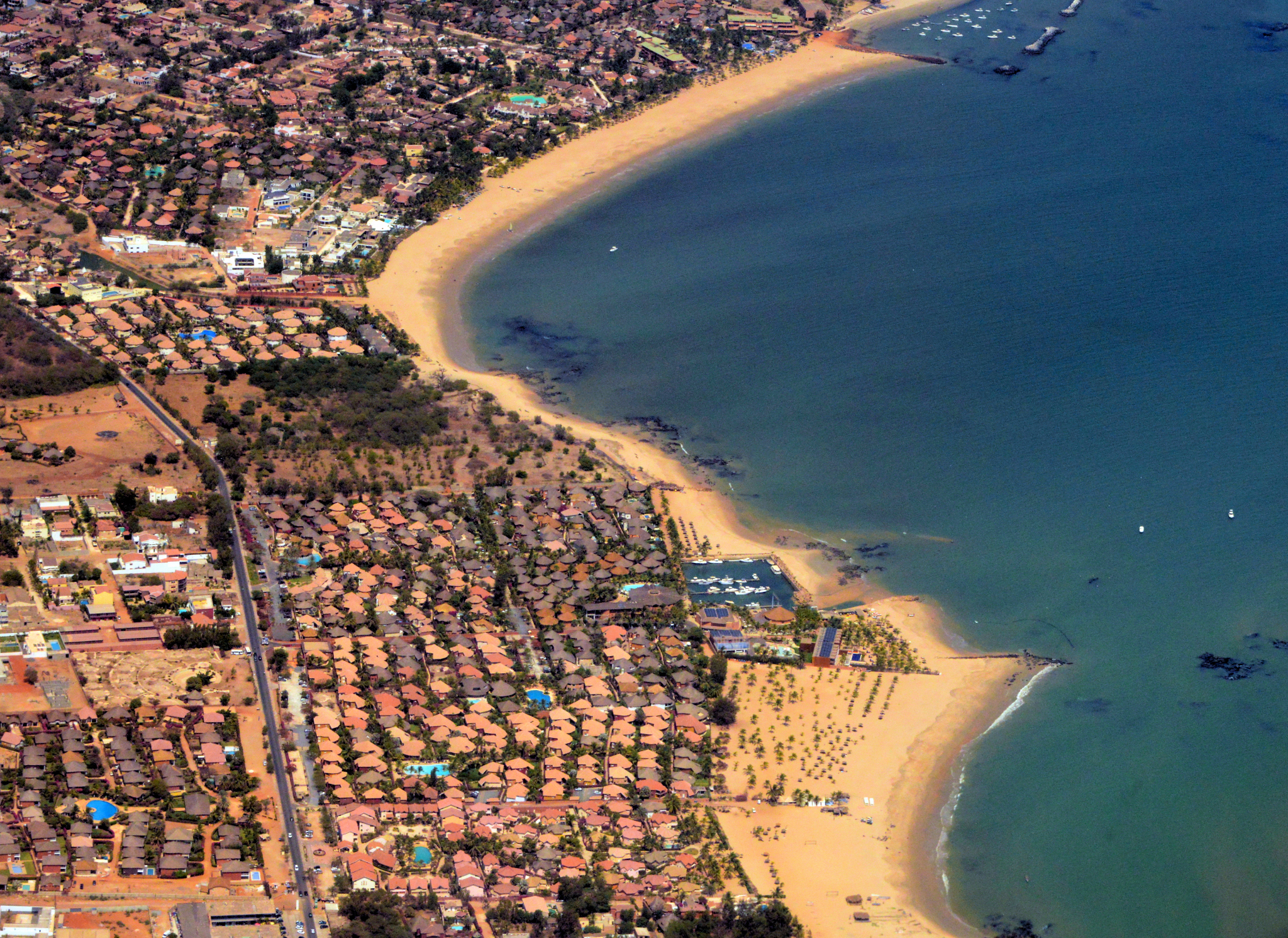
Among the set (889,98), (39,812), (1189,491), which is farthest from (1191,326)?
(39,812)

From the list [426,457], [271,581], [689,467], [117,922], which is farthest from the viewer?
[689,467]

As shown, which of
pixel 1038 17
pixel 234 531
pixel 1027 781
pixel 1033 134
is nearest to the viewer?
pixel 1027 781

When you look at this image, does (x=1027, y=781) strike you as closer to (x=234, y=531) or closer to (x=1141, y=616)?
(x=1141, y=616)

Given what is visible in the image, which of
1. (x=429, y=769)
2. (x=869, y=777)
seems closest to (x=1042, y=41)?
(x=869, y=777)

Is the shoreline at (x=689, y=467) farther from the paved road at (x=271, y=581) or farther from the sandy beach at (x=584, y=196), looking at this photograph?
the paved road at (x=271, y=581)


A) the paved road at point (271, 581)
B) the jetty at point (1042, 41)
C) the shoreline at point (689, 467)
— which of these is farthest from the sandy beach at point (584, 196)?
the paved road at point (271, 581)

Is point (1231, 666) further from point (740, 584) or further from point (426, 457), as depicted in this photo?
point (426, 457)
